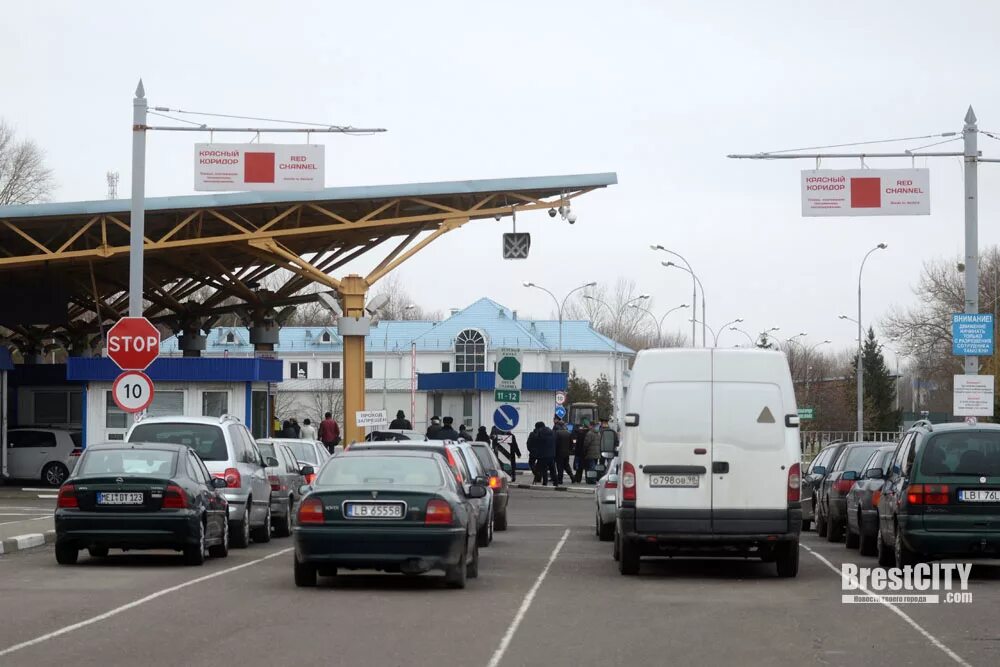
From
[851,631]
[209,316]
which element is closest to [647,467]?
[851,631]

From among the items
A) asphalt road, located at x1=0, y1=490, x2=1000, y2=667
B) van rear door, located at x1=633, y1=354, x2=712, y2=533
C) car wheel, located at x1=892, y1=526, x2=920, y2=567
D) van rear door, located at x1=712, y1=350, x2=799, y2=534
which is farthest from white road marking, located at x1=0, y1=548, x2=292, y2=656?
car wheel, located at x1=892, y1=526, x2=920, y2=567

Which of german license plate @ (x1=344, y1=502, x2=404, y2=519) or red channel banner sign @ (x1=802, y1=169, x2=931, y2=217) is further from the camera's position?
red channel banner sign @ (x1=802, y1=169, x2=931, y2=217)

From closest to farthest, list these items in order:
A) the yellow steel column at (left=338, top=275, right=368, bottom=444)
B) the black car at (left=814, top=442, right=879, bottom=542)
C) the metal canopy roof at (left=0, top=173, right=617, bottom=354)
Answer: the black car at (left=814, top=442, right=879, bottom=542) → the metal canopy roof at (left=0, top=173, right=617, bottom=354) → the yellow steel column at (left=338, top=275, right=368, bottom=444)

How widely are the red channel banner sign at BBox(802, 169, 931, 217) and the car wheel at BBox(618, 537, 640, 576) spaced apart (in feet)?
39.2

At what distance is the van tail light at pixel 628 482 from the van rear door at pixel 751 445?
819 millimetres

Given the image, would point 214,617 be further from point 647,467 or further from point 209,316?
point 209,316

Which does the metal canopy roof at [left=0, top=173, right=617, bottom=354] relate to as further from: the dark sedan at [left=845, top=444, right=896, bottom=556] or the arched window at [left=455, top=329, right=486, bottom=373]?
the arched window at [left=455, top=329, right=486, bottom=373]

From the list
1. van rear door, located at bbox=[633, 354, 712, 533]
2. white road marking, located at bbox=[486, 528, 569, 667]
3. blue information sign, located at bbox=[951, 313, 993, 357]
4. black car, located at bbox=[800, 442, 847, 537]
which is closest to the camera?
white road marking, located at bbox=[486, 528, 569, 667]

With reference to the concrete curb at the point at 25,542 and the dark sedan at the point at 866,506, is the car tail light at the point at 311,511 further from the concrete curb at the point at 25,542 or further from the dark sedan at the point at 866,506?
the concrete curb at the point at 25,542

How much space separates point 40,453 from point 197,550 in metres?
25.8

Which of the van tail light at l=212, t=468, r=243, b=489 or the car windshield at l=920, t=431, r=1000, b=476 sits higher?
the car windshield at l=920, t=431, r=1000, b=476

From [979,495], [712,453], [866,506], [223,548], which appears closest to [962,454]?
[979,495]

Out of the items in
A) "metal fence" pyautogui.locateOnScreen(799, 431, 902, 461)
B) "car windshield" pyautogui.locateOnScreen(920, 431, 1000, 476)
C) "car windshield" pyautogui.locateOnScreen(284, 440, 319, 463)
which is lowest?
"metal fence" pyautogui.locateOnScreen(799, 431, 902, 461)

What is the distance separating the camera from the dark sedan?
20.0 metres
